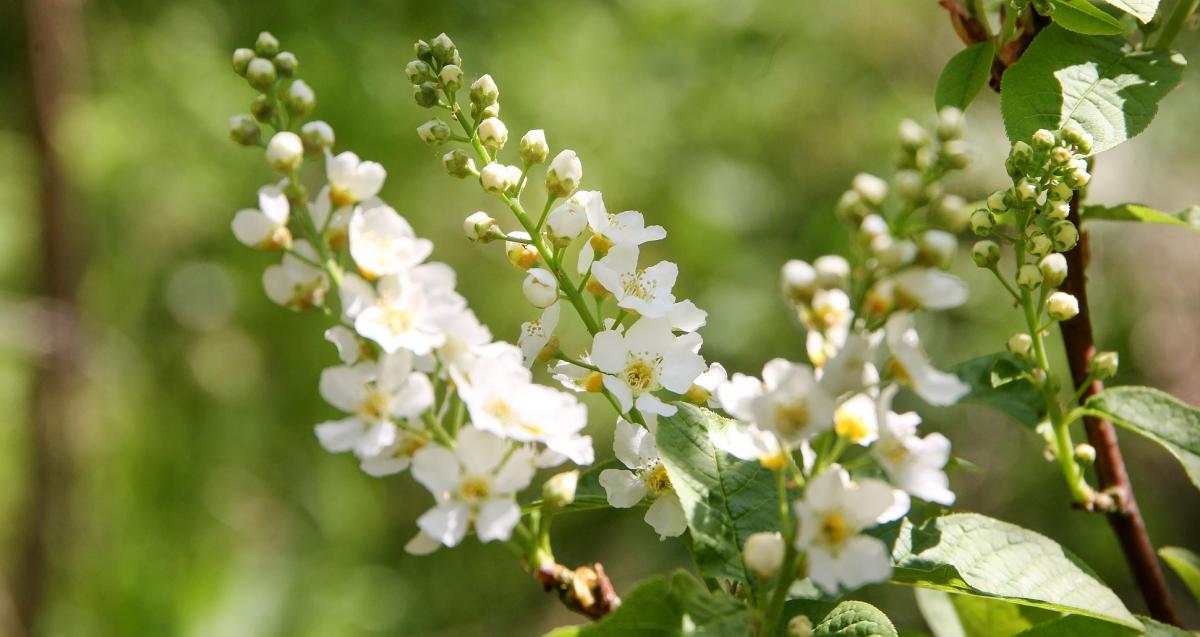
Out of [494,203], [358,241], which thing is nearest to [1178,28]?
[358,241]

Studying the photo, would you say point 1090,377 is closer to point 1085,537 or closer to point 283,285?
point 283,285

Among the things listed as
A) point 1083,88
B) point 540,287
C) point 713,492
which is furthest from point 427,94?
point 1083,88

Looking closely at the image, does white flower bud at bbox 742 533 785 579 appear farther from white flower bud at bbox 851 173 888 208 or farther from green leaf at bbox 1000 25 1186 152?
green leaf at bbox 1000 25 1186 152

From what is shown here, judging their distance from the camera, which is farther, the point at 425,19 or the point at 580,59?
the point at 580,59

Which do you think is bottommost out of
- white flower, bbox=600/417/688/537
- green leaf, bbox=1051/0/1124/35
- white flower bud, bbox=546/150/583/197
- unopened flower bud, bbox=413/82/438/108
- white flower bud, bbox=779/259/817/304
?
white flower, bbox=600/417/688/537

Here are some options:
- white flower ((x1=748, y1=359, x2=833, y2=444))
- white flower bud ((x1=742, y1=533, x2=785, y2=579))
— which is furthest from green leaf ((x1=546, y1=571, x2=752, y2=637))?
white flower ((x1=748, y1=359, x2=833, y2=444))

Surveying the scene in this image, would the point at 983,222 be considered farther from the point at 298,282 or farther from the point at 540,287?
the point at 298,282
